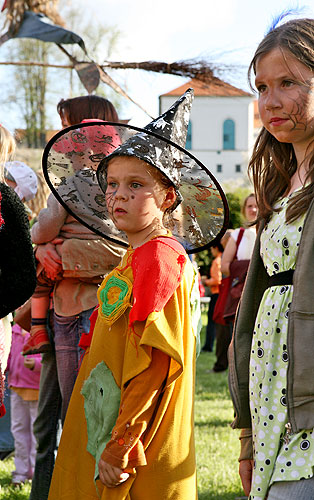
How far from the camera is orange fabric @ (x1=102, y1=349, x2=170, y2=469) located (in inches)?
84.5

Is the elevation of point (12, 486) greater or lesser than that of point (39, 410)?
lesser

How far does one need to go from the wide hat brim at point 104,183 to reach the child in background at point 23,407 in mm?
1757

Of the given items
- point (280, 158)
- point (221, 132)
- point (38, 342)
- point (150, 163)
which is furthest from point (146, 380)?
point (221, 132)

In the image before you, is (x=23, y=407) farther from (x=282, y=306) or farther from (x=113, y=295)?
(x=282, y=306)

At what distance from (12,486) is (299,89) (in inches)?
132

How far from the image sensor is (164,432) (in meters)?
2.23

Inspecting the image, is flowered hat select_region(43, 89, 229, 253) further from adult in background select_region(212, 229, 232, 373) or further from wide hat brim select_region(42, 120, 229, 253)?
adult in background select_region(212, 229, 232, 373)

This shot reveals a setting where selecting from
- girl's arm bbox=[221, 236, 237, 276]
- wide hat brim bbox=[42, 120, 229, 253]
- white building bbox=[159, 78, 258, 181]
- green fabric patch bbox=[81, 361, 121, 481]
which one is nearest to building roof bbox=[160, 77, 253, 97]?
girl's arm bbox=[221, 236, 237, 276]

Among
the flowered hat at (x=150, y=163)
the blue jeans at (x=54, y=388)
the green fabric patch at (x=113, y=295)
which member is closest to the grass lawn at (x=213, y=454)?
the blue jeans at (x=54, y=388)

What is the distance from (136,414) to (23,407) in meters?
2.69

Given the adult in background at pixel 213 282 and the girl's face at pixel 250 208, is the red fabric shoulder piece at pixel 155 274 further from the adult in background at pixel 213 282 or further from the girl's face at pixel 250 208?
the adult in background at pixel 213 282

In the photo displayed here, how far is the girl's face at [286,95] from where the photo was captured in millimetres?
2006

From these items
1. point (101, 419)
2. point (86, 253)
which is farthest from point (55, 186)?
point (101, 419)

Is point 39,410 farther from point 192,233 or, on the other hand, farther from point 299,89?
point 299,89
